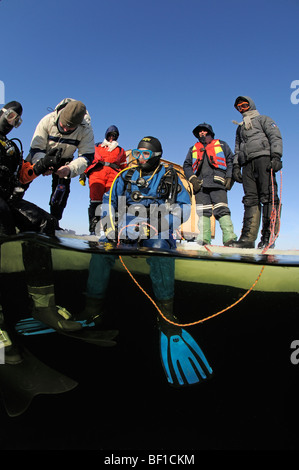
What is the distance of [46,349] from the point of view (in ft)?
9.30

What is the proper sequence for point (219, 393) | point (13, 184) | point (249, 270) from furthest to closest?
point (249, 270)
point (13, 184)
point (219, 393)

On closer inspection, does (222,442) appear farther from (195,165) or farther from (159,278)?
(195,165)

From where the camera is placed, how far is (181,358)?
294cm

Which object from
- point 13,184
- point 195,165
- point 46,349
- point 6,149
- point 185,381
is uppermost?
point 195,165

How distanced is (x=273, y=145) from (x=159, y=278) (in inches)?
125

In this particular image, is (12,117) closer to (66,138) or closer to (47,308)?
(66,138)

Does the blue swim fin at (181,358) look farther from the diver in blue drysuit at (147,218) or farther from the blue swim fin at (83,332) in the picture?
the blue swim fin at (83,332)

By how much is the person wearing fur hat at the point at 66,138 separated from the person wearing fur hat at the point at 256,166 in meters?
2.63

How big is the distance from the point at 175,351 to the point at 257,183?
10.7 ft

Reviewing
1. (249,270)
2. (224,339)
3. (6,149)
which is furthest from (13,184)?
(249,270)

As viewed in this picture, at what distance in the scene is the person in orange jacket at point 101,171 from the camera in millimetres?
6086

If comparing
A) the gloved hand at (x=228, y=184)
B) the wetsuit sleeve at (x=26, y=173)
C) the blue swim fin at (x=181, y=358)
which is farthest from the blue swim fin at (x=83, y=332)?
the gloved hand at (x=228, y=184)

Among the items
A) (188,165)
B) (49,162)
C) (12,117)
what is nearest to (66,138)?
(12,117)

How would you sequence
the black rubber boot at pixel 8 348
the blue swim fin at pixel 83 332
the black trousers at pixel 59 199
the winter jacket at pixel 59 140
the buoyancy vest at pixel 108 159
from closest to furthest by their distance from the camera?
the black rubber boot at pixel 8 348
the blue swim fin at pixel 83 332
the winter jacket at pixel 59 140
the black trousers at pixel 59 199
the buoyancy vest at pixel 108 159
